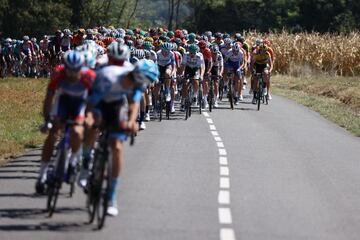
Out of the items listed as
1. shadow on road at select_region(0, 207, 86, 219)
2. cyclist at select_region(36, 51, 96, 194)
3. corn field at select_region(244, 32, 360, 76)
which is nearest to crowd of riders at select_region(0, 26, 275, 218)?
cyclist at select_region(36, 51, 96, 194)

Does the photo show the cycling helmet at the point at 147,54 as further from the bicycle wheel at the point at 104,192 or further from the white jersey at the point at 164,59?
the bicycle wheel at the point at 104,192

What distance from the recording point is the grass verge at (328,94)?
26.7 metres

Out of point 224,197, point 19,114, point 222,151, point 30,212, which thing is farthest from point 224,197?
point 19,114

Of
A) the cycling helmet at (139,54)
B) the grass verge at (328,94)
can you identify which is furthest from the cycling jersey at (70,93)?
the grass verge at (328,94)

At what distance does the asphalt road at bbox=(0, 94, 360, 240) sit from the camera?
10.4 metres

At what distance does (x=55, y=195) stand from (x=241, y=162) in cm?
624

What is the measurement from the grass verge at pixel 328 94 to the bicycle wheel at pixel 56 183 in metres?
13.2

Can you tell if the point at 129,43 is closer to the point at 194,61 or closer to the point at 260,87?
the point at 194,61

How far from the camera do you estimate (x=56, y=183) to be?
10609mm

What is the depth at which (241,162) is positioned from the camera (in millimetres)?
16281

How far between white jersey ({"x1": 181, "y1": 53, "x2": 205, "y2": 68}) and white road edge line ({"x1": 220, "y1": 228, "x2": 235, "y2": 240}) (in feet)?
45.9

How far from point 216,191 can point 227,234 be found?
2841mm

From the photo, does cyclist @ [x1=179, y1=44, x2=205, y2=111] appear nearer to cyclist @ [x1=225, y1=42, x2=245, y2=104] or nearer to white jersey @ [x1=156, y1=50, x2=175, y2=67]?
white jersey @ [x1=156, y1=50, x2=175, y2=67]

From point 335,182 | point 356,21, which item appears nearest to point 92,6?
point 356,21
